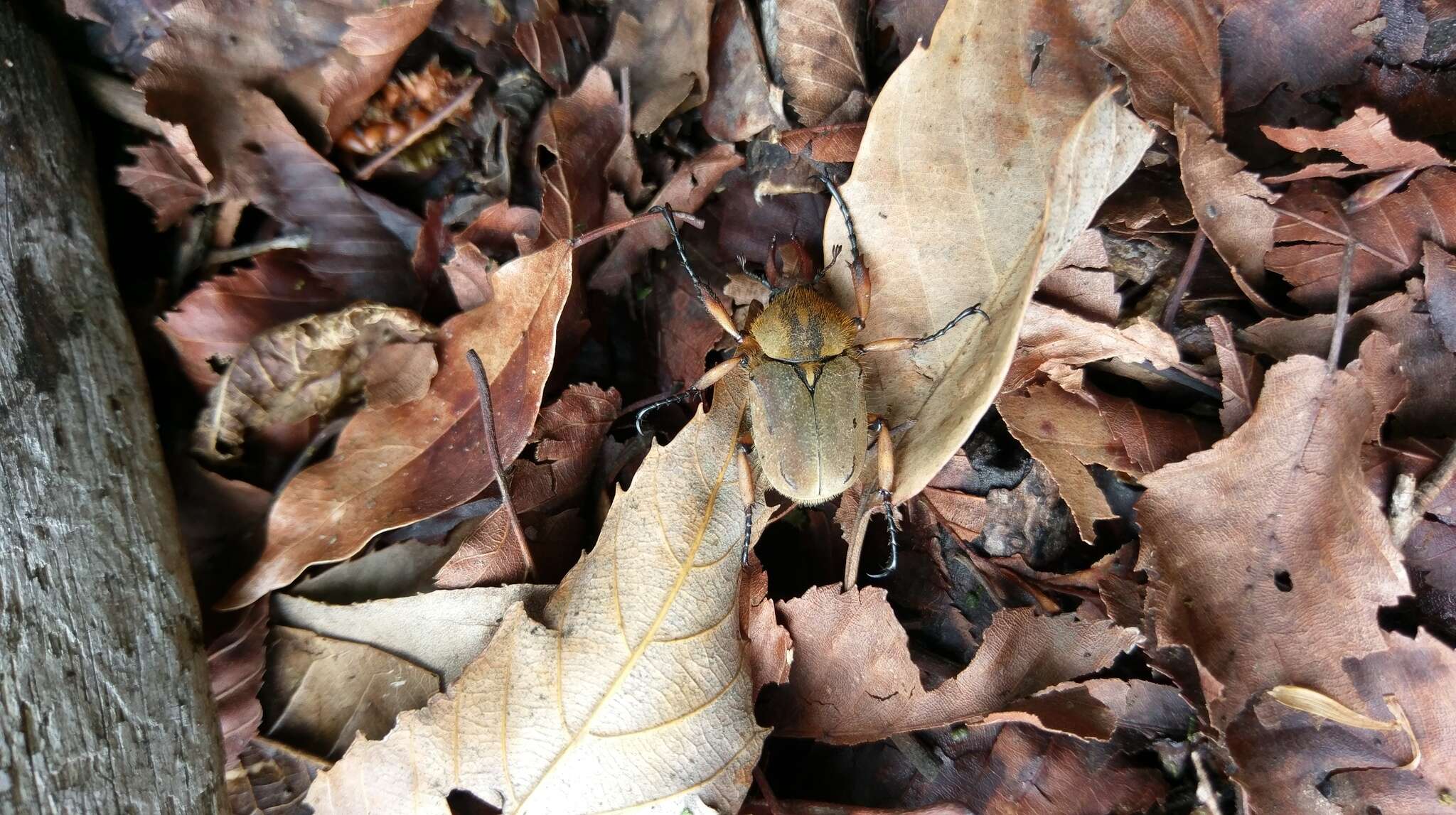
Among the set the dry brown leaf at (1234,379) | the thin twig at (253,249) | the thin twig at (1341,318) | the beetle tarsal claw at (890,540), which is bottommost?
the beetle tarsal claw at (890,540)

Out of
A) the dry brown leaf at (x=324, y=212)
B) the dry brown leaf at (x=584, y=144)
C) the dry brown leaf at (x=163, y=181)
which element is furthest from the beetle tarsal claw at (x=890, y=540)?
the dry brown leaf at (x=163, y=181)

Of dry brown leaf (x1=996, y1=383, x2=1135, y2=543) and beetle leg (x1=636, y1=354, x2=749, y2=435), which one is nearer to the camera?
dry brown leaf (x1=996, y1=383, x2=1135, y2=543)

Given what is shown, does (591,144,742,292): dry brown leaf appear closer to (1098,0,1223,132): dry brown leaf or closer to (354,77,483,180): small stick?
(354,77,483,180): small stick

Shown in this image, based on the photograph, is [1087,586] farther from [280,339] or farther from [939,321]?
[280,339]

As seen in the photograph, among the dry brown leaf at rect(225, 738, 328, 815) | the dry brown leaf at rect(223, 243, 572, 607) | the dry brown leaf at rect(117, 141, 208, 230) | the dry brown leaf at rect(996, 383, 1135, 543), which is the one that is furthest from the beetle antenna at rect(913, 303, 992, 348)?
the dry brown leaf at rect(117, 141, 208, 230)

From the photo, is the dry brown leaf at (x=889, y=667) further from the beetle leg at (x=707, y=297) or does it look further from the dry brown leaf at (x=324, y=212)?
the dry brown leaf at (x=324, y=212)

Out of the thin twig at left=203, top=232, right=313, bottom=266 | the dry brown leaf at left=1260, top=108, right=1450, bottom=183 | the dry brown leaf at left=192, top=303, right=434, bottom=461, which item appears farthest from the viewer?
the thin twig at left=203, top=232, right=313, bottom=266

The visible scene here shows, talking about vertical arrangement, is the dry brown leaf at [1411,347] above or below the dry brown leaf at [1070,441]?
above
